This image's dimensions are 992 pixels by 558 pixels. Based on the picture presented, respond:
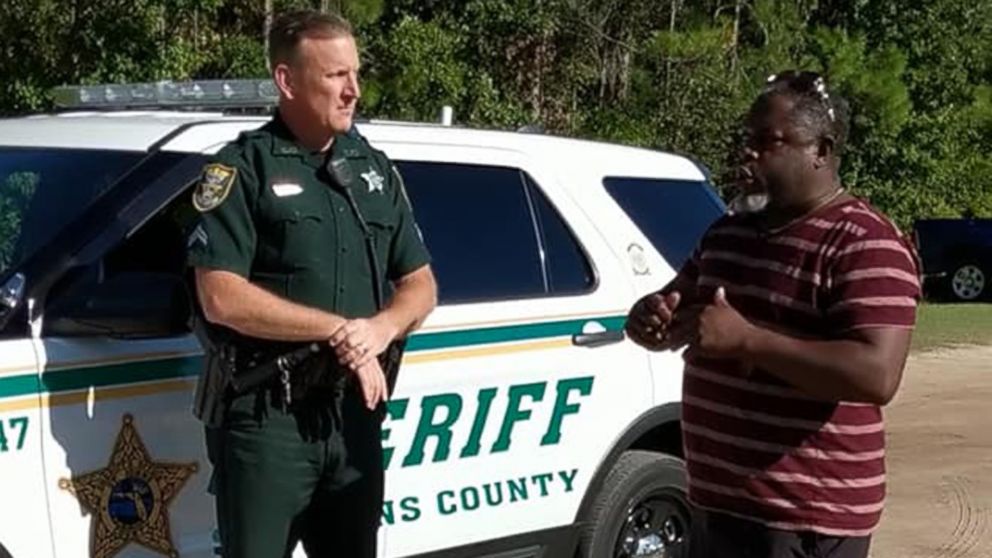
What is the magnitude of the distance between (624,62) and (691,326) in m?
19.6

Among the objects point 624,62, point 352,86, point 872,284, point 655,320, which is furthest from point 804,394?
point 624,62

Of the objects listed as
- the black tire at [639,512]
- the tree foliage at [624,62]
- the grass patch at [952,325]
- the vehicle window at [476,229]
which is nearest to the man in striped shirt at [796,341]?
the vehicle window at [476,229]

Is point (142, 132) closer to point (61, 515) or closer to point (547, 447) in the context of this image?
point (61, 515)

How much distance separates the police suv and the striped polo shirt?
1.54 metres

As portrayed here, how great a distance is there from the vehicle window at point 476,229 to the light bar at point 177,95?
1.60 ft

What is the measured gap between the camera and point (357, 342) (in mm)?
4039

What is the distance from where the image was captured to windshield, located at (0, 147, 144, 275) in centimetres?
452

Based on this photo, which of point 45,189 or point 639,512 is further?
point 639,512

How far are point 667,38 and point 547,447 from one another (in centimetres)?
1701

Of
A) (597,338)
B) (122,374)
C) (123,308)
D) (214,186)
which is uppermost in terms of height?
(214,186)

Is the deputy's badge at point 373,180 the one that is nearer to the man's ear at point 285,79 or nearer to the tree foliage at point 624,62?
the man's ear at point 285,79

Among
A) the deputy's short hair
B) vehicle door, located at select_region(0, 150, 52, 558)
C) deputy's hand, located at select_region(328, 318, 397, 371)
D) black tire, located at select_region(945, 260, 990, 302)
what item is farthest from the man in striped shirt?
black tire, located at select_region(945, 260, 990, 302)

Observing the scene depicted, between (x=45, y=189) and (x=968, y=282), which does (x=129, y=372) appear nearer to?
(x=45, y=189)

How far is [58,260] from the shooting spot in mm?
4367
